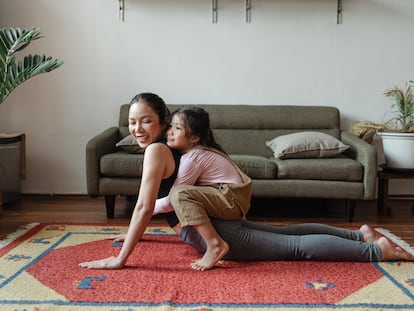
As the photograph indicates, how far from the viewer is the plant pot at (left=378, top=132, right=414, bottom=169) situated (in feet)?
11.2

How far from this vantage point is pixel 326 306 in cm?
168

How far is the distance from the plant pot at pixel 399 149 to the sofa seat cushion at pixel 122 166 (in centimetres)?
177

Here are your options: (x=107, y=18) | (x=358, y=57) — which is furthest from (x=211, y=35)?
(x=358, y=57)

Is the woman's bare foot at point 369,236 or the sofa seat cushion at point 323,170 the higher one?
the sofa seat cushion at point 323,170

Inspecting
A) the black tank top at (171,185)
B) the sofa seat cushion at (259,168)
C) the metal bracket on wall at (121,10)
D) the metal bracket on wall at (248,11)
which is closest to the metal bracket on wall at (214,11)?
the metal bracket on wall at (248,11)

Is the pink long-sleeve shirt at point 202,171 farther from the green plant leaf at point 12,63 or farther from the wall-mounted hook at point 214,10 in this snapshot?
the wall-mounted hook at point 214,10

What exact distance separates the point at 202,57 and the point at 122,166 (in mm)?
1310

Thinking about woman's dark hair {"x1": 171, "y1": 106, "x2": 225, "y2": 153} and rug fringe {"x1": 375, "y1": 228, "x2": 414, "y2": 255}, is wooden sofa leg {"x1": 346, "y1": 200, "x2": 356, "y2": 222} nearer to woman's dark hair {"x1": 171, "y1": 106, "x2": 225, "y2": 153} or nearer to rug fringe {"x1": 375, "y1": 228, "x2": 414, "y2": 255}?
rug fringe {"x1": 375, "y1": 228, "x2": 414, "y2": 255}

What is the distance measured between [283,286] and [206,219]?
42 cm

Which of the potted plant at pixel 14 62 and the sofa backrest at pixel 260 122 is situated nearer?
the potted plant at pixel 14 62

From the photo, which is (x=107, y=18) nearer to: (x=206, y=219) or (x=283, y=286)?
(x=206, y=219)

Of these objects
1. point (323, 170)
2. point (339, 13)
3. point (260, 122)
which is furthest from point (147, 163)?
point (339, 13)

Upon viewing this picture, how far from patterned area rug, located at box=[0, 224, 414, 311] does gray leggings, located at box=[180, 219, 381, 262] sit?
4cm

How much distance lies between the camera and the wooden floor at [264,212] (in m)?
3.11
